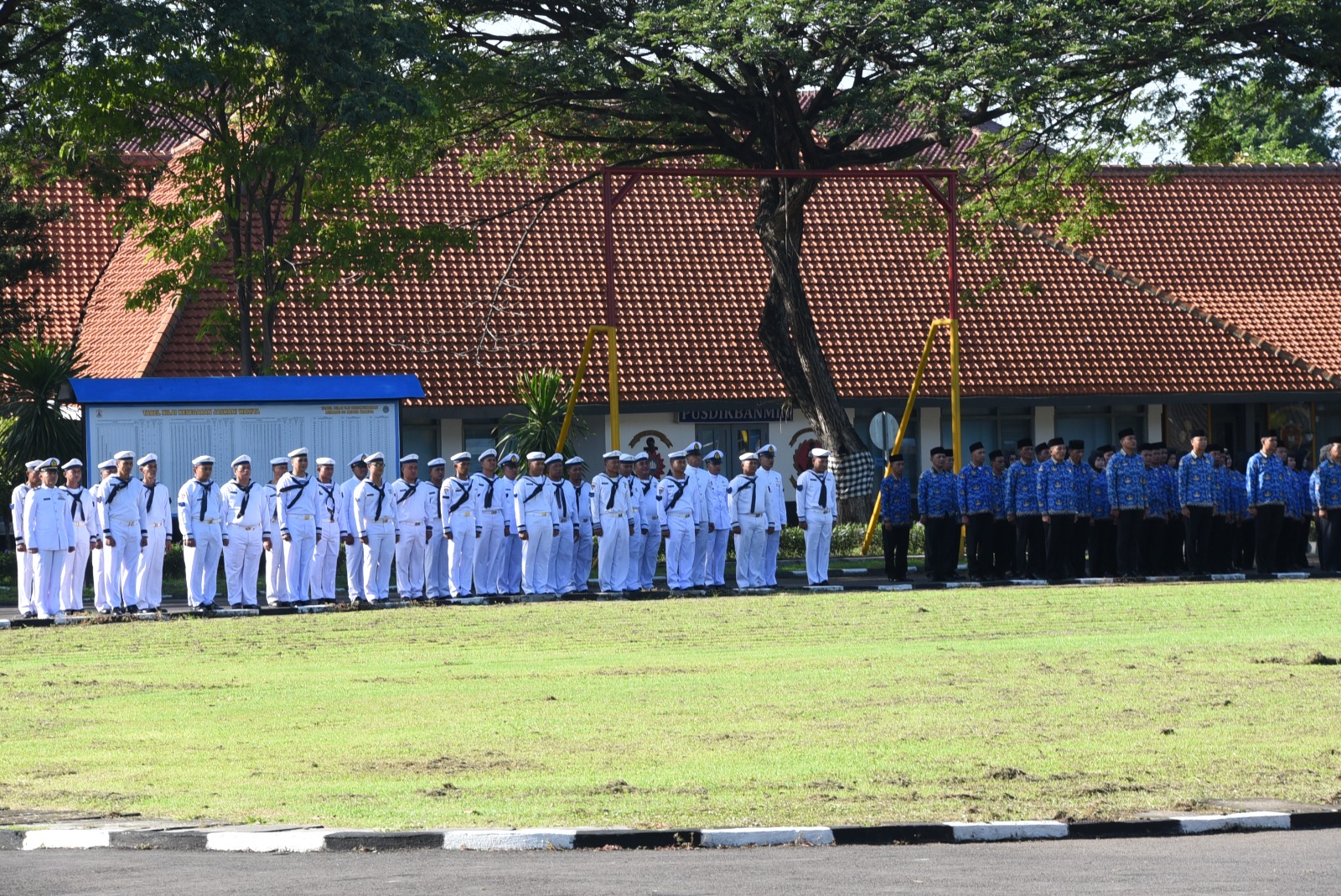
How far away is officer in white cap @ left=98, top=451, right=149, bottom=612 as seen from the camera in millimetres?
23484

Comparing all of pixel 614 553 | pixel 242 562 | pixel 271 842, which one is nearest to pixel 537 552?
pixel 614 553

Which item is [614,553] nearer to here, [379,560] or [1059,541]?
[379,560]

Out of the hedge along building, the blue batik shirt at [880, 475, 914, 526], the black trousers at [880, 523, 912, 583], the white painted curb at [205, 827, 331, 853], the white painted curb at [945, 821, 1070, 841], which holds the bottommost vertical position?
the white painted curb at [205, 827, 331, 853]

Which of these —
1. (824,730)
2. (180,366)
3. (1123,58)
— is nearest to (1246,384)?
(1123,58)

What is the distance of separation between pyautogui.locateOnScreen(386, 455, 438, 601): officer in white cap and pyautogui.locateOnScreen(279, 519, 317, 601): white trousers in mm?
1075

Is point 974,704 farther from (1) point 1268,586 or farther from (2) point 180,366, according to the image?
(2) point 180,366

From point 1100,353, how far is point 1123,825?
32908 millimetres

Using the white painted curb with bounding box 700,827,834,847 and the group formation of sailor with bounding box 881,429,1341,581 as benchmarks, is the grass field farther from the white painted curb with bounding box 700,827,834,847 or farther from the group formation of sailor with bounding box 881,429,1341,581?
the group formation of sailor with bounding box 881,429,1341,581

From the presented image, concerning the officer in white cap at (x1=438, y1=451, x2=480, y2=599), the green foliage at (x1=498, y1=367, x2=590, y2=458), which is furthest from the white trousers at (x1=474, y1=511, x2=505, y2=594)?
the green foliage at (x1=498, y1=367, x2=590, y2=458)

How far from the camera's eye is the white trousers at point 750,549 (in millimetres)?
26516

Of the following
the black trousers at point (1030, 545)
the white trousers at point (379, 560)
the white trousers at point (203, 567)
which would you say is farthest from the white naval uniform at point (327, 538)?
the black trousers at point (1030, 545)

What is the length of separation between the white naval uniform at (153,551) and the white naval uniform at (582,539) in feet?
16.2

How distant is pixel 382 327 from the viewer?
38844 millimetres

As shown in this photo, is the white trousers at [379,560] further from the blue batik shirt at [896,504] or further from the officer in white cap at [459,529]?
the blue batik shirt at [896,504]
